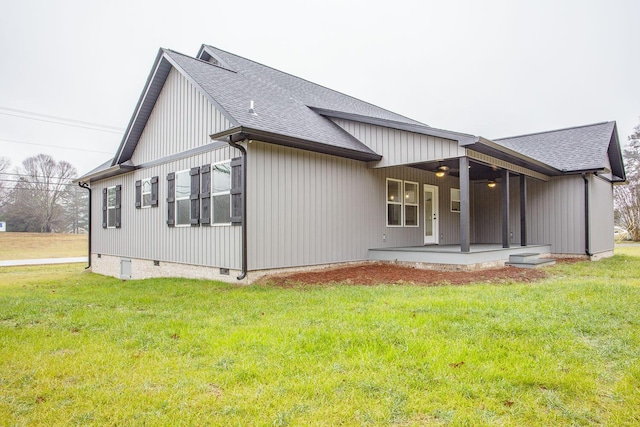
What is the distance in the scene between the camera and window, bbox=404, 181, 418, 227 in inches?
448

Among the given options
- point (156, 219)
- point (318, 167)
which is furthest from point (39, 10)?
point (318, 167)

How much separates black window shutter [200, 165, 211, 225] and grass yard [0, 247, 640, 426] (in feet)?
10.9

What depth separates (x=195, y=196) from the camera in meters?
8.99

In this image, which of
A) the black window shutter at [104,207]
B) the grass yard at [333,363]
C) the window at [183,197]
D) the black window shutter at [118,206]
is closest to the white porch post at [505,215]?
the grass yard at [333,363]

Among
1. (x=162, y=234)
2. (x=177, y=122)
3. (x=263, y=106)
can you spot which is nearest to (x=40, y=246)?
(x=162, y=234)

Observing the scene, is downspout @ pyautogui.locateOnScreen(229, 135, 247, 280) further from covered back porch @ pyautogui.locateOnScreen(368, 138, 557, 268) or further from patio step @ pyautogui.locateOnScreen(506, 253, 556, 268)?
patio step @ pyautogui.locateOnScreen(506, 253, 556, 268)

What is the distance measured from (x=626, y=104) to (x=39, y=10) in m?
42.7

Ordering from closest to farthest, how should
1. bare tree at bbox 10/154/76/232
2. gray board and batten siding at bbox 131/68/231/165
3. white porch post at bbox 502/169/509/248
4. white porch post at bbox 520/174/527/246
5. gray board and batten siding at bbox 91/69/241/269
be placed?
gray board and batten siding at bbox 91/69/241/269
gray board and batten siding at bbox 131/68/231/165
white porch post at bbox 502/169/509/248
white porch post at bbox 520/174/527/246
bare tree at bbox 10/154/76/232

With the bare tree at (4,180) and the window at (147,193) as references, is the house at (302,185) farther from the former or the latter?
the bare tree at (4,180)

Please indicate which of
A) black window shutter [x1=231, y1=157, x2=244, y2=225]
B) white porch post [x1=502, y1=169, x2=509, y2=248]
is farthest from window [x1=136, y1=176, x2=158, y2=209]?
white porch post [x1=502, y1=169, x2=509, y2=248]

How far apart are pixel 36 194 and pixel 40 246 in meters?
8.12

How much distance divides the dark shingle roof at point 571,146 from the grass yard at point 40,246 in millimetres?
25855

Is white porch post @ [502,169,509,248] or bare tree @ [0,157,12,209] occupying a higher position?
bare tree @ [0,157,12,209]

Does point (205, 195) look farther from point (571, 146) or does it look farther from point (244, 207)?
point (571, 146)
